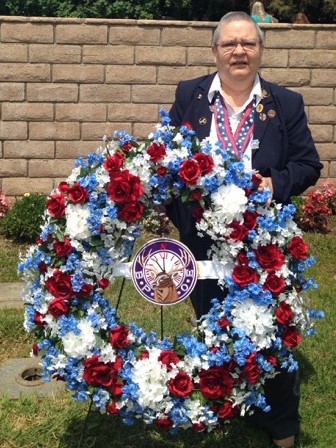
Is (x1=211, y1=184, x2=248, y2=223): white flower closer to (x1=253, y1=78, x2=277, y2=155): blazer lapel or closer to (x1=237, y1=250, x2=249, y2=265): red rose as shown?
(x1=237, y1=250, x2=249, y2=265): red rose

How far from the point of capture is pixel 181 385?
2.77 metres

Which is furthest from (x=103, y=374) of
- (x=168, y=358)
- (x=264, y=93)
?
(x=264, y=93)

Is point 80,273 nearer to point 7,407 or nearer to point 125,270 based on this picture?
point 125,270

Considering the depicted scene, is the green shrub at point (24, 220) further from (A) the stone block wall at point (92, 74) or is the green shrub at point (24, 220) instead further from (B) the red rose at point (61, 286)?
(B) the red rose at point (61, 286)

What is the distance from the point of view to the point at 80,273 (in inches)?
112

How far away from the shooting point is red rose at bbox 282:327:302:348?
2893 mm

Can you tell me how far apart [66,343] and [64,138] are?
179 inches

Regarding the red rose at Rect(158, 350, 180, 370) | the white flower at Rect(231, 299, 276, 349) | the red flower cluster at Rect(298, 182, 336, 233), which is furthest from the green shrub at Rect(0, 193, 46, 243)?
the white flower at Rect(231, 299, 276, 349)

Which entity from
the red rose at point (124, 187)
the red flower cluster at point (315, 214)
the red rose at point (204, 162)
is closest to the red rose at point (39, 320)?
the red rose at point (124, 187)

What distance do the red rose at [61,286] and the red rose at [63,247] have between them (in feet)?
0.26

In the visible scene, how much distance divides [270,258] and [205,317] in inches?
15.0

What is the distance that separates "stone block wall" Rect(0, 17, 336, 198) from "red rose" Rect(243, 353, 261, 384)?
15.1ft

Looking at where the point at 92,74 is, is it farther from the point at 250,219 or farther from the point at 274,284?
the point at 274,284

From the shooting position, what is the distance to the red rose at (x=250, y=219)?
2.82 metres
